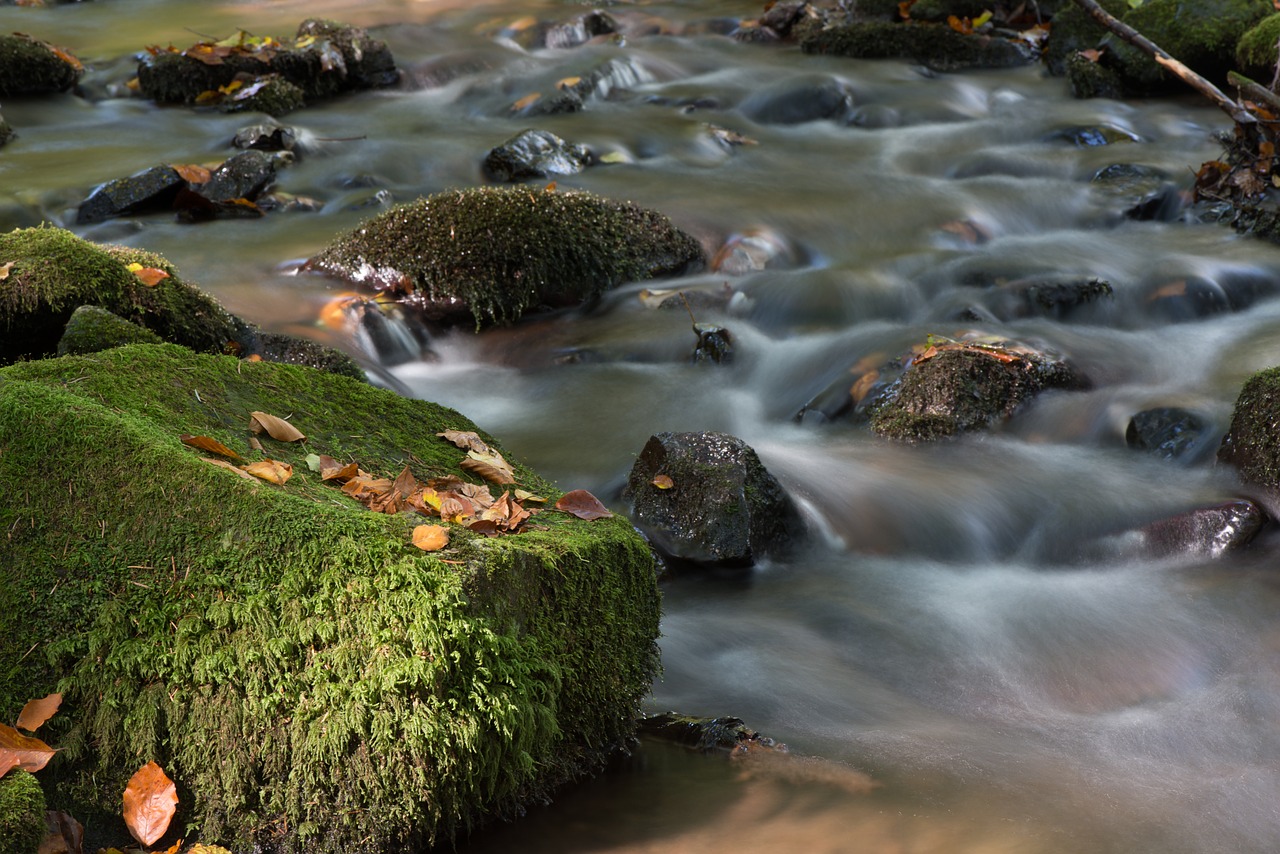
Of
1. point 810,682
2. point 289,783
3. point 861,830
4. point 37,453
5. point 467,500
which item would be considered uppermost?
point 37,453

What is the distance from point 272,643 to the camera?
241 centimetres

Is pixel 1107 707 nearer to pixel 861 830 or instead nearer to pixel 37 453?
pixel 861 830

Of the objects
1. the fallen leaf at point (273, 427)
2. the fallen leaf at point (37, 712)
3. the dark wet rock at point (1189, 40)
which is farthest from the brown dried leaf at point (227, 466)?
the dark wet rock at point (1189, 40)

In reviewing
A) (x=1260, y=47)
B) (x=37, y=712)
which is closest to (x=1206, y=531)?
(x=37, y=712)

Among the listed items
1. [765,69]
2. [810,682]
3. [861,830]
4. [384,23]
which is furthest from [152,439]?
[384,23]

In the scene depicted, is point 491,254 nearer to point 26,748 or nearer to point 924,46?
point 26,748

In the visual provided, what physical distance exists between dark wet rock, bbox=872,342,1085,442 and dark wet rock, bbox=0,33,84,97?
945 cm

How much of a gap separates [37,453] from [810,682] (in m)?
2.33

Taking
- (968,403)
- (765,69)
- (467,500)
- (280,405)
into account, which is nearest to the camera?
(467,500)

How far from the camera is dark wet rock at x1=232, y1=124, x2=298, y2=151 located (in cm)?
964

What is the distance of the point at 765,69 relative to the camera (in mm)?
12703

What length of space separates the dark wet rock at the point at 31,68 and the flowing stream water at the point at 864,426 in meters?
0.29

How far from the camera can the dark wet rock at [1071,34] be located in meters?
12.2

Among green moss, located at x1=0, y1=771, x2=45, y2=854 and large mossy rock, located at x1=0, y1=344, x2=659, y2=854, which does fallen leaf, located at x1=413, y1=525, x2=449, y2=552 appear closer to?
large mossy rock, located at x1=0, y1=344, x2=659, y2=854
